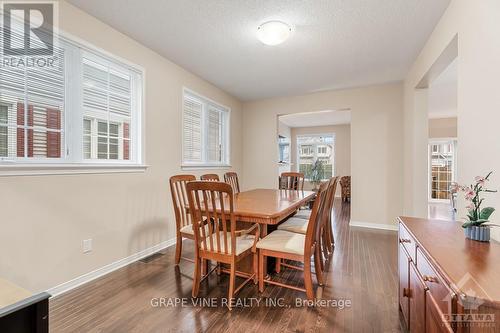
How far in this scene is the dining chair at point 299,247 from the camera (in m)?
1.97

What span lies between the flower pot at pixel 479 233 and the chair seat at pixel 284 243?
3.61 feet

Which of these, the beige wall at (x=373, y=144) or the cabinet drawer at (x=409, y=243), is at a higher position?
the beige wall at (x=373, y=144)

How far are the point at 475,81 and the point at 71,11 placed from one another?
11.1 ft

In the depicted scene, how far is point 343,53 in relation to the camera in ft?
10.3

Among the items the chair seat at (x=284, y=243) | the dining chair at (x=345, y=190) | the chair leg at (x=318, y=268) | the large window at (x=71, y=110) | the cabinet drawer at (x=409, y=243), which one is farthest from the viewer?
the dining chair at (x=345, y=190)

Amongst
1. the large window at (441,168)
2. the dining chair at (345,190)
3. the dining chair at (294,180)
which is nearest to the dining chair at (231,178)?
the dining chair at (294,180)

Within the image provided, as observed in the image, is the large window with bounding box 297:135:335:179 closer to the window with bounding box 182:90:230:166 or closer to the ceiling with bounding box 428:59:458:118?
the ceiling with bounding box 428:59:458:118

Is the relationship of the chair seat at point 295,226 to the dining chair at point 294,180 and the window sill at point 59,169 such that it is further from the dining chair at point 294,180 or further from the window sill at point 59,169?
the window sill at point 59,169

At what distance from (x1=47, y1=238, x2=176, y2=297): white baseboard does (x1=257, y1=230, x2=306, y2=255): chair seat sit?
5.32 feet

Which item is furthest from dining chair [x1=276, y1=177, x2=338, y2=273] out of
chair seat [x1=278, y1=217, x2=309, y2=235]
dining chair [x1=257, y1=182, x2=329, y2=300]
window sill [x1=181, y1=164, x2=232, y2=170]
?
window sill [x1=181, y1=164, x2=232, y2=170]

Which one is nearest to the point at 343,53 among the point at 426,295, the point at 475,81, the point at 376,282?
the point at 475,81

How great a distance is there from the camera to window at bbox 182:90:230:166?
394cm

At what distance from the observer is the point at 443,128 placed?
720cm

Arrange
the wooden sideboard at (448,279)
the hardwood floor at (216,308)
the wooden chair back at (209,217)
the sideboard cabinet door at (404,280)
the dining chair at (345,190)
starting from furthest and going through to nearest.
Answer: the dining chair at (345,190), the wooden chair back at (209,217), the hardwood floor at (216,308), the sideboard cabinet door at (404,280), the wooden sideboard at (448,279)
